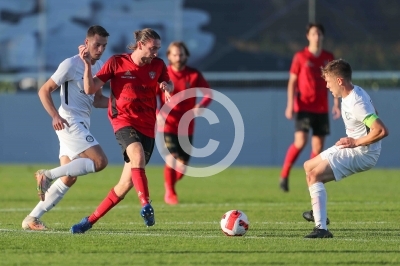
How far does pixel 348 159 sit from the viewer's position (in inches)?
346

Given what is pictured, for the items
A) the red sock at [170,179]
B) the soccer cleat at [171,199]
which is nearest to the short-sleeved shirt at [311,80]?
the red sock at [170,179]

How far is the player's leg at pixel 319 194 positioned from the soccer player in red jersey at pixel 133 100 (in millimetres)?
1657

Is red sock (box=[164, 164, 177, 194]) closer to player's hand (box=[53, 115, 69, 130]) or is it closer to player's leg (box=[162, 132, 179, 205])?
player's leg (box=[162, 132, 179, 205])

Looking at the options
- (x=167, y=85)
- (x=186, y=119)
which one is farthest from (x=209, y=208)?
(x=167, y=85)

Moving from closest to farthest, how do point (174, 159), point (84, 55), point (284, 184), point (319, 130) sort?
point (84, 55)
point (174, 159)
point (319, 130)
point (284, 184)

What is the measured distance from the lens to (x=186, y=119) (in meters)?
13.5

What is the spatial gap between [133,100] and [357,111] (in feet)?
7.43

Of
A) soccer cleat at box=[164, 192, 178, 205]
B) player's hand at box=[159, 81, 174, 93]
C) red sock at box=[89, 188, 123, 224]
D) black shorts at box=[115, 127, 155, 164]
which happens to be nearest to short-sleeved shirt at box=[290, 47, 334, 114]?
soccer cleat at box=[164, 192, 178, 205]

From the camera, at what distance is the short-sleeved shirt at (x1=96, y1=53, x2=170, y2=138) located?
9203 mm

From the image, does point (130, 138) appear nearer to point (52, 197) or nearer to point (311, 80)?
point (52, 197)

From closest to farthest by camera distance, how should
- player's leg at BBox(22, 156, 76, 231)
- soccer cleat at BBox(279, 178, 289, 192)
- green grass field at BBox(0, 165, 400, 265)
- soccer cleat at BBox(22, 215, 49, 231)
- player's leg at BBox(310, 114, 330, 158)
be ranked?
green grass field at BBox(0, 165, 400, 265)
soccer cleat at BBox(22, 215, 49, 231)
player's leg at BBox(22, 156, 76, 231)
player's leg at BBox(310, 114, 330, 158)
soccer cleat at BBox(279, 178, 289, 192)

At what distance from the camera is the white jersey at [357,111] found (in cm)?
850

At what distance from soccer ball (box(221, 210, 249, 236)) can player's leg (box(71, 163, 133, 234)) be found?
1.05 m

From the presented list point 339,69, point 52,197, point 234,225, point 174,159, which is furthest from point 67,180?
point 174,159
